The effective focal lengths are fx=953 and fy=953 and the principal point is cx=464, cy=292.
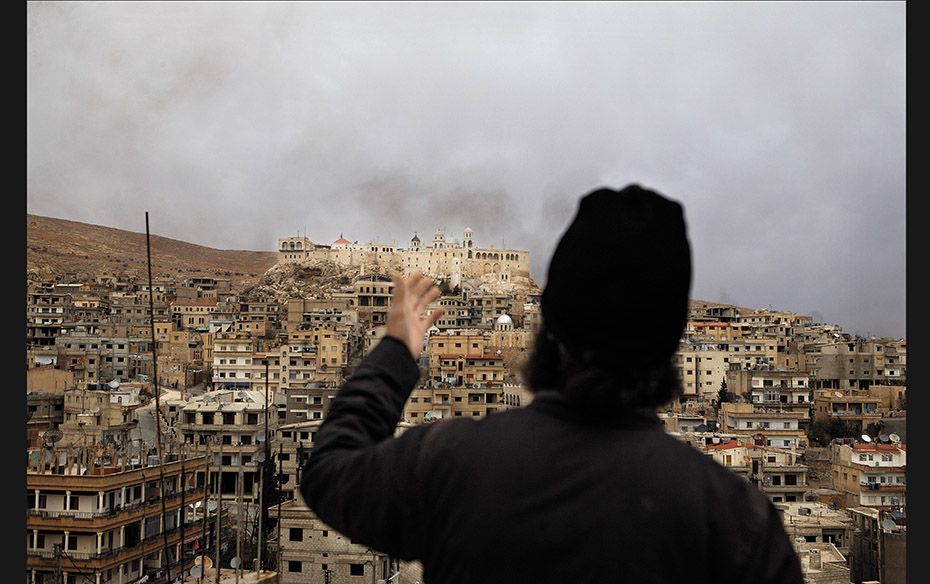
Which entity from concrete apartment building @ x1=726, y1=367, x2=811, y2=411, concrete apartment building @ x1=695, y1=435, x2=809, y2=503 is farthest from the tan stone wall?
concrete apartment building @ x1=726, y1=367, x2=811, y2=411

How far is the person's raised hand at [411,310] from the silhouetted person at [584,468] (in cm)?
7

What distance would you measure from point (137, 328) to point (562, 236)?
2584 cm

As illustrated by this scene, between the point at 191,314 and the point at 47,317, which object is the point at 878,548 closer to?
the point at 47,317

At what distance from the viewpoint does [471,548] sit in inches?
24.5

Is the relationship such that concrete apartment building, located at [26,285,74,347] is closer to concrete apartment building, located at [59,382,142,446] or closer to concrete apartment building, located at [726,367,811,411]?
concrete apartment building, located at [59,382,142,446]

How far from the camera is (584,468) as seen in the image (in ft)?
1.98

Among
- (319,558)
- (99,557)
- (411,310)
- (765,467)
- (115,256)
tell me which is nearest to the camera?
(411,310)

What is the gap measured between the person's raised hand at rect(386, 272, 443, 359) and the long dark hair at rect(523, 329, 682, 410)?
108 mm

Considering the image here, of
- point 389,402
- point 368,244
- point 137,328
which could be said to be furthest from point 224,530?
point 368,244

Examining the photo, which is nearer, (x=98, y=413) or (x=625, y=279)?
(x=625, y=279)

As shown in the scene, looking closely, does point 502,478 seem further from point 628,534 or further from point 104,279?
point 104,279

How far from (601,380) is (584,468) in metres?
0.06

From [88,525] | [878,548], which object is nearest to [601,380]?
[88,525]

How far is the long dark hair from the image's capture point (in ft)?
2.06
